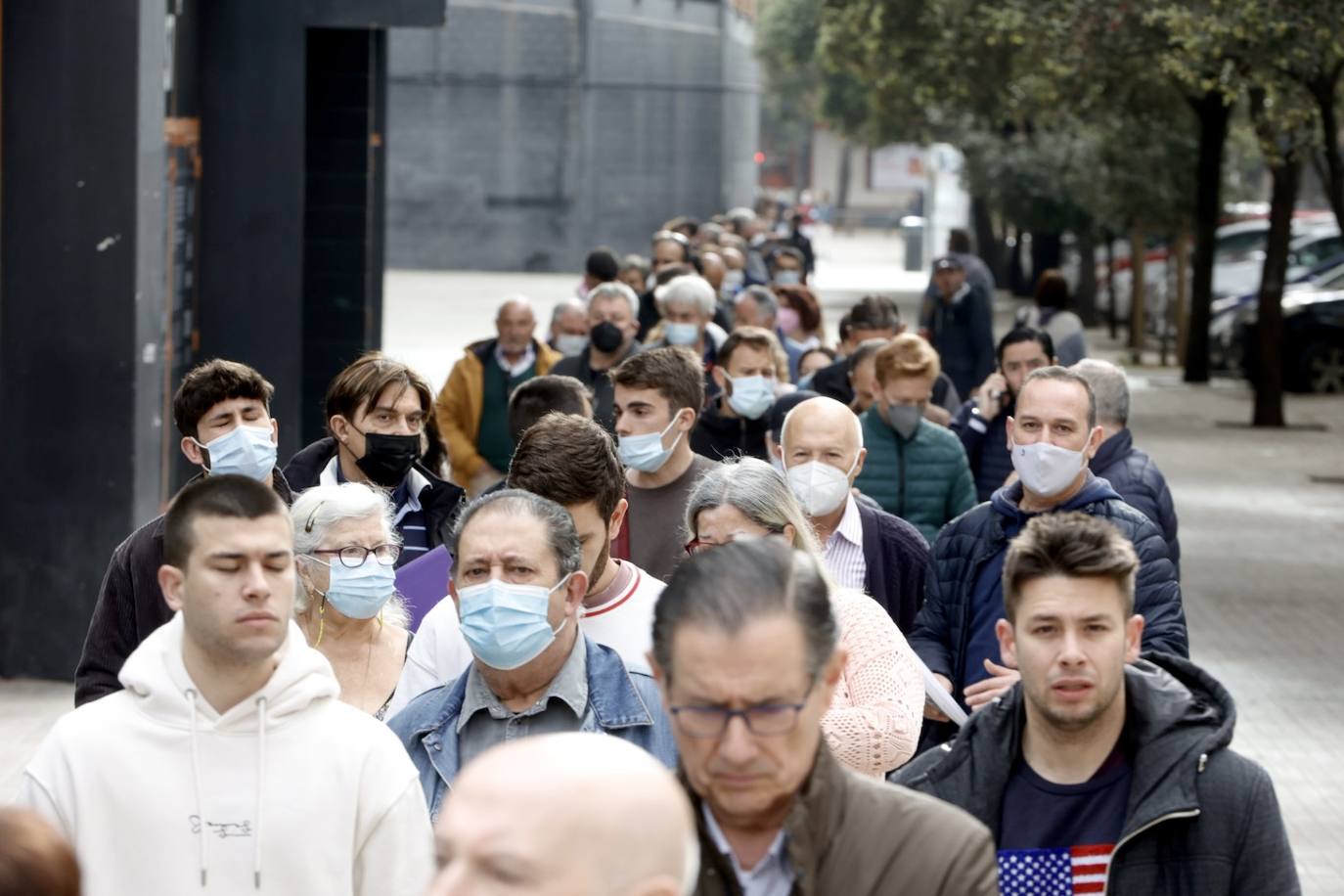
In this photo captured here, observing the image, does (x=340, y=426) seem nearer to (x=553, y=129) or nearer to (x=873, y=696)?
(x=873, y=696)

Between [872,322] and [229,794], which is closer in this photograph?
[229,794]

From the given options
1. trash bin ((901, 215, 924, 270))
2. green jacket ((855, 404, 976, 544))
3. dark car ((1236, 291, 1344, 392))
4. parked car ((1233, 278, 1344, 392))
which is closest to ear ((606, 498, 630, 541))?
green jacket ((855, 404, 976, 544))

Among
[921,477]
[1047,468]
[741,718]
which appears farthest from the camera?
[921,477]

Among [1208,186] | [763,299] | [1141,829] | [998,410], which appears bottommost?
[1141,829]

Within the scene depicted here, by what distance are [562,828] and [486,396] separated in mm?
9466

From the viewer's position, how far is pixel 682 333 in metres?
13.2

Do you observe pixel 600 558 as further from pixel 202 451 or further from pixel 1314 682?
pixel 1314 682

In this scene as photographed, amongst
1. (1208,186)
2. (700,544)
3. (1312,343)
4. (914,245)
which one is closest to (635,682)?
(700,544)

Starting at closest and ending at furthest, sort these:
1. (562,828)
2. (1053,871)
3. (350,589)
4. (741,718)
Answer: (562,828) < (741,718) < (1053,871) < (350,589)

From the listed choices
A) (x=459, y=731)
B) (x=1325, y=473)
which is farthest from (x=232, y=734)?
(x=1325, y=473)

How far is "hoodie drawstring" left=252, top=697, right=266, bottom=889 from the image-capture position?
4.20 m

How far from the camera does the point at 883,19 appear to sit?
1190 inches

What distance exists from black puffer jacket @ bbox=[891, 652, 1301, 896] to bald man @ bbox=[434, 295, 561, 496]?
733 centimetres

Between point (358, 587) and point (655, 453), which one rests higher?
point (655, 453)
